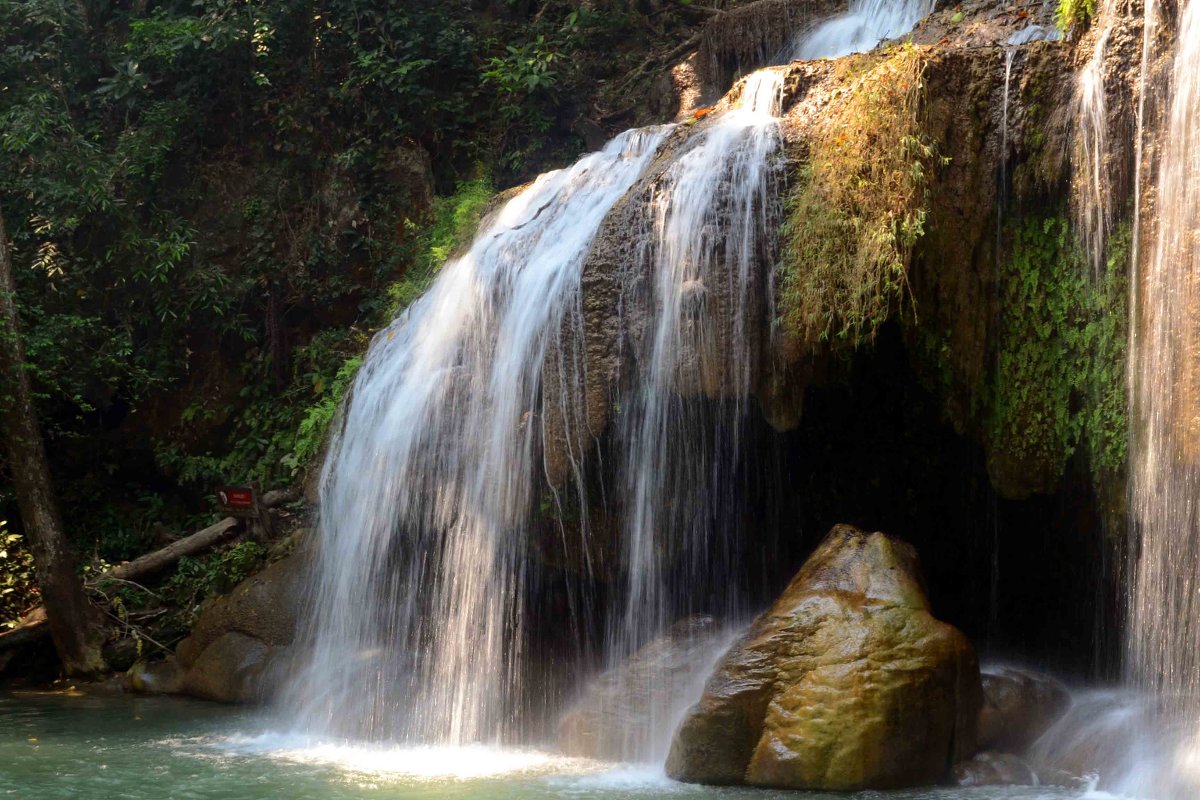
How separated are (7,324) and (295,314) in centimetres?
396

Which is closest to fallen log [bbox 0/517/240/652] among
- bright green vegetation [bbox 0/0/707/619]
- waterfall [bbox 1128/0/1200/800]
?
bright green vegetation [bbox 0/0/707/619]

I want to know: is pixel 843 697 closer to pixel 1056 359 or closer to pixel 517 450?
pixel 1056 359

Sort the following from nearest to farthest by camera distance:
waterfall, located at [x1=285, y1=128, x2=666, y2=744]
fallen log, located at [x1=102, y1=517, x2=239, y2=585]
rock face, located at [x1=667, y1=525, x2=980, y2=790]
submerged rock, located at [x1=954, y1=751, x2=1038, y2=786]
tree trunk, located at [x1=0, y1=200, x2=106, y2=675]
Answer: rock face, located at [x1=667, y1=525, x2=980, y2=790] → submerged rock, located at [x1=954, y1=751, x2=1038, y2=786] → waterfall, located at [x1=285, y1=128, x2=666, y2=744] → tree trunk, located at [x1=0, y1=200, x2=106, y2=675] → fallen log, located at [x1=102, y1=517, x2=239, y2=585]

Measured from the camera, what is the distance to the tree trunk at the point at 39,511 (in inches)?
459

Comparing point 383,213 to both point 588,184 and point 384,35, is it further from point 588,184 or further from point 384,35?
point 588,184

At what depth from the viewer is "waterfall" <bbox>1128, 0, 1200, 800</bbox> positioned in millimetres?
6645

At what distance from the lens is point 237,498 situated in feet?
40.5

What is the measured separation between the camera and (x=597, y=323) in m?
8.75

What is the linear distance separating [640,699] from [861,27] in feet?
26.8

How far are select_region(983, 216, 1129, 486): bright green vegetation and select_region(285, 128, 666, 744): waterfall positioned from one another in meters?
3.15

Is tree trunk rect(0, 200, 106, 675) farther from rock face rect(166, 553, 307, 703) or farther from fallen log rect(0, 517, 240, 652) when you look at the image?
rock face rect(166, 553, 307, 703)

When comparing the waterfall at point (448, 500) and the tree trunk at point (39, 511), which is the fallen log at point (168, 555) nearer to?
the tree trunk at point (39, 511)

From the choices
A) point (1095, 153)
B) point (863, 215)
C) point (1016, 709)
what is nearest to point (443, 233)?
point (863, 215)

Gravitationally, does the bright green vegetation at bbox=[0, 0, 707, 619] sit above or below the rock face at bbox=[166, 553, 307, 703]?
above
